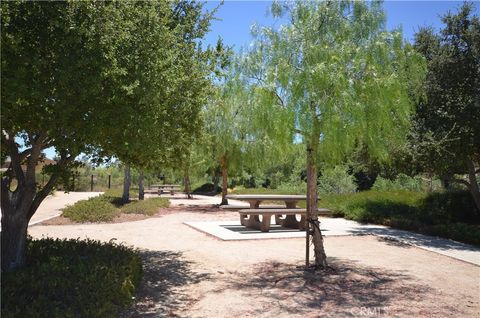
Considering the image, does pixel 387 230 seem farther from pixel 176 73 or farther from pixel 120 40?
pixel 120 40

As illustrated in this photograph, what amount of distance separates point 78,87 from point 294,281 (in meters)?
4.63

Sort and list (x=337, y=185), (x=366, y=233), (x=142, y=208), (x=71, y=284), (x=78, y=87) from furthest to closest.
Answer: (x=337, y=185) < (x=142, y=208) < (x=366, y=233) < (x=71, y=284) < (x=78, y=87)

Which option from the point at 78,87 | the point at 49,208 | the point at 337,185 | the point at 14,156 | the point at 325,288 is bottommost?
the point at 325,288

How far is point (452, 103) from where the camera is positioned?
37.3 feet

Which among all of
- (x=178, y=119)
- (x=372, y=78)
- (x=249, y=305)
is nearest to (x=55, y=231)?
(x=178, y=119)

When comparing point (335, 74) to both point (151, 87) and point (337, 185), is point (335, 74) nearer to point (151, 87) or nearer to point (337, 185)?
point (151, 87)

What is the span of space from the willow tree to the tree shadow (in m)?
0.98

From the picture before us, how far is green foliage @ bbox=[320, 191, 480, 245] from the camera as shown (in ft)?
40.2

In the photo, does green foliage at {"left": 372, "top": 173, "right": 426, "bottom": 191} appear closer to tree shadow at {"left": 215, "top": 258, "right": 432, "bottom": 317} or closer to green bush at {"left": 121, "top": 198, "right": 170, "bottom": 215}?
green bush at {"left": 121, "top": 198, "right": 170, "bottom": 215}

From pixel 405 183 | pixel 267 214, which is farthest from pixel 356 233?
pixel 405 183

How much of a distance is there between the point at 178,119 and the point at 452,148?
26.6 ft

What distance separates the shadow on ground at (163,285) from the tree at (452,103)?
23.8ft

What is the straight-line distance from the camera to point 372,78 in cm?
673

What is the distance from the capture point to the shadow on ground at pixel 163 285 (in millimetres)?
5604
